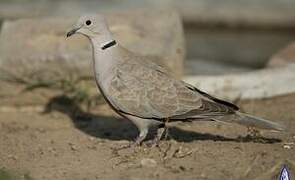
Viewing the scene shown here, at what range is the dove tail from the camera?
6.33 m

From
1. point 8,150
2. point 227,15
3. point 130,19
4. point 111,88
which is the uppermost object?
point 227,15

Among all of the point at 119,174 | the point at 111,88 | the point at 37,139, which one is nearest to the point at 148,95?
the point at 111,88

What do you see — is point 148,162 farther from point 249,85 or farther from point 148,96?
point 249,85

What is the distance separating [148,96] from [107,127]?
1.42 meters

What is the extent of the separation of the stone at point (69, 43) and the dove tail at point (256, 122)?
1.74 meters

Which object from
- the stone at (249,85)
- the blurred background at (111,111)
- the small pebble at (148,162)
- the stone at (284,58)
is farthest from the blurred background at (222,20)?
the small pebble at (148,162)

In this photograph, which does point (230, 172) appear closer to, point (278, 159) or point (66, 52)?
point (278, 159)

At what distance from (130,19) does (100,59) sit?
2.42 m

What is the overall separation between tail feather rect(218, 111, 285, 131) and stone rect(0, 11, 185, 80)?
1.73 meters

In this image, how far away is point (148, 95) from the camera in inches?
252

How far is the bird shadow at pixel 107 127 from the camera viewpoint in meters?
6.80

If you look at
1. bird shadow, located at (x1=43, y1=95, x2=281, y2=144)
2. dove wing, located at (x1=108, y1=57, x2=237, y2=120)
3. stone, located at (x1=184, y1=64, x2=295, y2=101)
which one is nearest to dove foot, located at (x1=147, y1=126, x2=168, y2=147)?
dove wing, located at (x1=108, y1=57, x2=237, y2=120)

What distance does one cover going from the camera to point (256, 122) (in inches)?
251

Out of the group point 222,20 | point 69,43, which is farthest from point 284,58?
point 222,20
